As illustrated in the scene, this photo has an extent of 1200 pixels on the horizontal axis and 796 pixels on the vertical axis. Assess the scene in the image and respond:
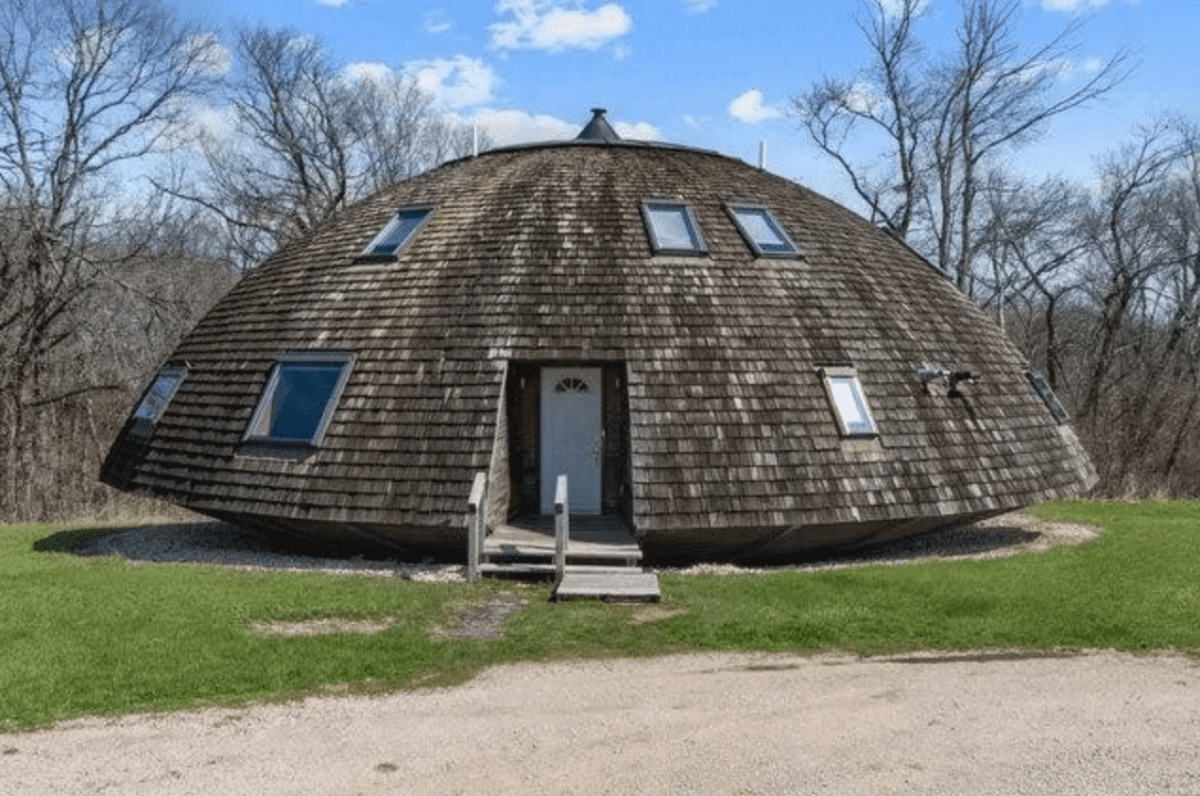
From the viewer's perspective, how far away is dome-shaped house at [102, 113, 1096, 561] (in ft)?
40.3

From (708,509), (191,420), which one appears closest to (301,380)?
(191,420)

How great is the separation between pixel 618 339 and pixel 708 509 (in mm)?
2588

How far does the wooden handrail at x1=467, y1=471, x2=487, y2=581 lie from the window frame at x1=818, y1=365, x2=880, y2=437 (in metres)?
4.79

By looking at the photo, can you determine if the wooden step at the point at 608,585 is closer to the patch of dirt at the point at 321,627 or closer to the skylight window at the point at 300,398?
the patch of dirt at the point at 321,627

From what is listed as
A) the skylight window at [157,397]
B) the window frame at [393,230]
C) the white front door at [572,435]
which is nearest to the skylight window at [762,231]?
the white front door at [572,435]

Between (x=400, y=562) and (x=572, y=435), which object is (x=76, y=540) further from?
(x=572, y=435)

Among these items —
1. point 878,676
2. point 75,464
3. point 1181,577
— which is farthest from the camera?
point 75,464

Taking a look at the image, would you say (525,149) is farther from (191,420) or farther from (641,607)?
(641,607)

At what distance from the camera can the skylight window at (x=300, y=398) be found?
509 inches

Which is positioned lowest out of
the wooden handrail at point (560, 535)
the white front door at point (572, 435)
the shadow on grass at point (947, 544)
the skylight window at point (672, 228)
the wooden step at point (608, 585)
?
the wooden step at point (608, 585)

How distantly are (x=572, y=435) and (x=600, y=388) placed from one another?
78 centimetres

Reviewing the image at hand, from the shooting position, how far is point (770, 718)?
7016 mm

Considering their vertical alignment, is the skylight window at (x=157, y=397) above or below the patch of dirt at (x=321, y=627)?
above

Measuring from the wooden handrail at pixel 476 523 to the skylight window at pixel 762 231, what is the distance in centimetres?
564
